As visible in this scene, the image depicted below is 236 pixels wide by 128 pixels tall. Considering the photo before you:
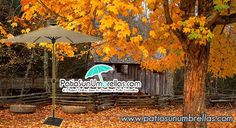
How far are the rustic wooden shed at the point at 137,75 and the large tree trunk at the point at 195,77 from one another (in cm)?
1219

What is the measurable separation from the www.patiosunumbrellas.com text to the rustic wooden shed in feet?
1.93

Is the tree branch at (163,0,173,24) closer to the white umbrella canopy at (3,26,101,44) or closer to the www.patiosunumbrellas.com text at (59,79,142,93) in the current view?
the white umbrella canopy at (3,26,101,44)

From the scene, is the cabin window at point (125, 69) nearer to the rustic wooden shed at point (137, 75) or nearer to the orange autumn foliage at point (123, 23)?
the rustic wooden shed at point (137, 75)

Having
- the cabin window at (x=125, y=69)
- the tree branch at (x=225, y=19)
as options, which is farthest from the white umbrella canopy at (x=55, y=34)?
the cabin window at (x=125, y=69)

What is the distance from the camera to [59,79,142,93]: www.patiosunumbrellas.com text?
21250 millimetres

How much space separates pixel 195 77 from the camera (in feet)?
34.1

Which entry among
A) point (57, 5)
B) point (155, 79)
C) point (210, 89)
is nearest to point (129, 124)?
point (57, 5)

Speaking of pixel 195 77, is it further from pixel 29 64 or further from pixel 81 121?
pixel 29 64

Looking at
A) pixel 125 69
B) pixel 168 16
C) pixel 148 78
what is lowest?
pixel 148 78

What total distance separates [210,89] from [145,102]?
8877 millimetres

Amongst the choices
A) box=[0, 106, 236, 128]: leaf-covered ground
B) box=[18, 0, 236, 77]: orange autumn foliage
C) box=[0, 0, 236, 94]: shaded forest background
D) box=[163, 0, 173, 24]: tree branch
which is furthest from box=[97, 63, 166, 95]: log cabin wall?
box=[163, 0, 173, 24]: tree branch

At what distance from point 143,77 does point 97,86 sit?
4.18 meters

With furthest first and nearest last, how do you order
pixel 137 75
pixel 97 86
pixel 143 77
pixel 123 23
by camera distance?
pixel 137 75 < pixel 143 77 < pixel 97 86 < pixel 123 23

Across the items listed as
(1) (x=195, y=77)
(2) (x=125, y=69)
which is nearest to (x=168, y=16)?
(1) (x=195, y=77)
